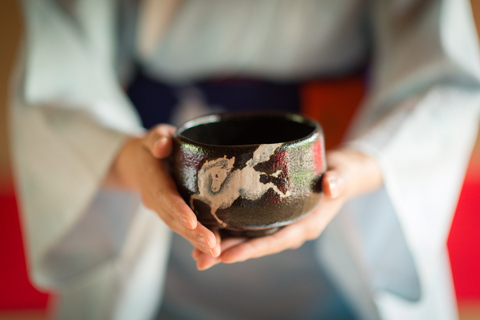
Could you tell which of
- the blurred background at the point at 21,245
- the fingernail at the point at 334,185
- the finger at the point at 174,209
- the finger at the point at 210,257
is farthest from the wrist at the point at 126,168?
the blurred background at the point at 21,245

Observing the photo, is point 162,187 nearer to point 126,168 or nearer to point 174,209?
point 174,209

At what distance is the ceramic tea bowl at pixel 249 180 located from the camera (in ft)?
1.36

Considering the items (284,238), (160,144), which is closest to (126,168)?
(160,144)

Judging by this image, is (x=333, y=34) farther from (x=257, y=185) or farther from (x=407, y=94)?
(x=257, y=185)

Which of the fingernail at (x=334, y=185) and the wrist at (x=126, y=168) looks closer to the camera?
the fingernail at (x=334, y=185)

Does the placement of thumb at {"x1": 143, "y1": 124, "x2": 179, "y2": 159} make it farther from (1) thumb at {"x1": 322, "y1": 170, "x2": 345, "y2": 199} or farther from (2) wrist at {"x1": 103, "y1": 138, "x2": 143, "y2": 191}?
(1) thumb at {"x1": 322, "y1": 170, "x2": 345, "y2": 199}

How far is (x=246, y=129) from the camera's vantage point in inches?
23.6

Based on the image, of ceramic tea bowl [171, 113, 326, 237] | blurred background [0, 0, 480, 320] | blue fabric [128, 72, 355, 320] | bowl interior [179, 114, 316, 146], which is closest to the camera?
ceramic tea bowl [171, 113, 326, 237]

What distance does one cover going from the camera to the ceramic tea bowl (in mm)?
414

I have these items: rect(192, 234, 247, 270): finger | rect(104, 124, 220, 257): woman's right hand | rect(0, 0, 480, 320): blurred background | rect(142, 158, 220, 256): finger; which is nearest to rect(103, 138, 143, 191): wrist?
rect(104, 124, 220, 257): woman's right hand

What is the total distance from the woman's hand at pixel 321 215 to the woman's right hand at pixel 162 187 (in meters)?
0.04

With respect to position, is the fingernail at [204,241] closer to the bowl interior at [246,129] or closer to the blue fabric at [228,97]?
the bowl interior at [246,129]

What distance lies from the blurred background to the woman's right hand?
92 centimetres

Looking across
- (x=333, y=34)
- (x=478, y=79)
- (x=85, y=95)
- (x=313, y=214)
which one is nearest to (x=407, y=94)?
(x=478, y=79)
